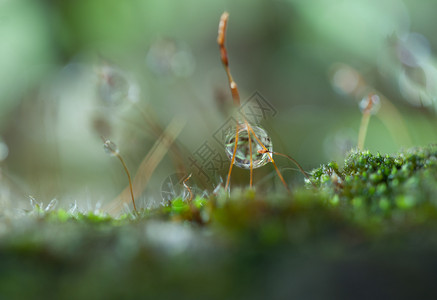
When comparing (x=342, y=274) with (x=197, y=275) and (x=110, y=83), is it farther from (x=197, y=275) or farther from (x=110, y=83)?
(x=110, y=83)

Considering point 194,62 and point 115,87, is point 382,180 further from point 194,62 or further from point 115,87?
point 194,62

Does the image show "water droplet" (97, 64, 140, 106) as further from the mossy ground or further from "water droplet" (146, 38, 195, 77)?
the mossy ground

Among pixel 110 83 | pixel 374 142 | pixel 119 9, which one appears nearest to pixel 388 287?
pixel 110 83

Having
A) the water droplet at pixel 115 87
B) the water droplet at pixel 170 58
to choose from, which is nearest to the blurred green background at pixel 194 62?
the water droplet at pixel 170 58

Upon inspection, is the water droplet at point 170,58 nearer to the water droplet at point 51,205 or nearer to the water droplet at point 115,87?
the water droplet at point 115,87

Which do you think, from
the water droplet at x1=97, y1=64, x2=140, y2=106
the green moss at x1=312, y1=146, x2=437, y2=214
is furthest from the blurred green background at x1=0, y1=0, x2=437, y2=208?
the green moss at x1=312, y1=146, x2=437, y2=214

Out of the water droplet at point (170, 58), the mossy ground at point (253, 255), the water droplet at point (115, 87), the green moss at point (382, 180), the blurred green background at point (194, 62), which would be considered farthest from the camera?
the blurred green background at point (194, 62)

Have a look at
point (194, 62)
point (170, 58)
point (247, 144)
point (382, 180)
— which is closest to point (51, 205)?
point (247, 144)

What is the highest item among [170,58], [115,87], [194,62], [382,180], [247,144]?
[194,62]

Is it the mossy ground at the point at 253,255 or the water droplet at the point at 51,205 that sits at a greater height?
the water droplet at the point at 51,205
